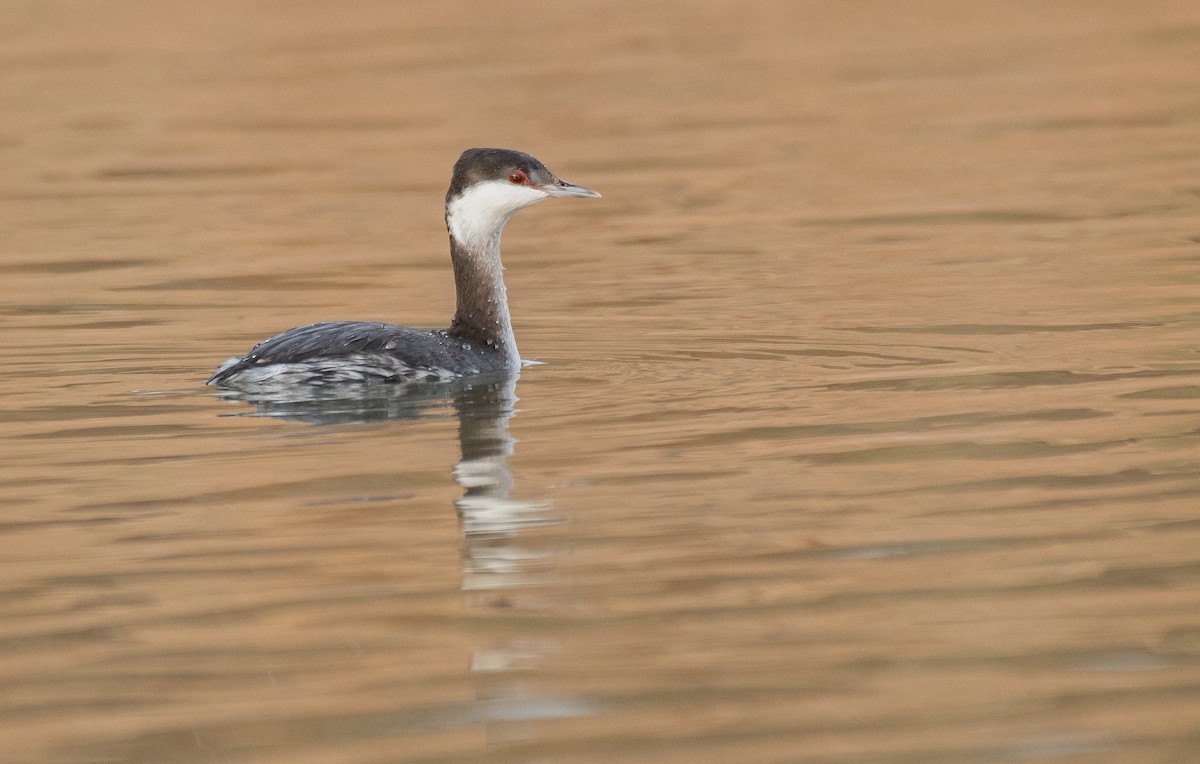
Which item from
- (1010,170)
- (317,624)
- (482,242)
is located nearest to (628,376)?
(482,242)

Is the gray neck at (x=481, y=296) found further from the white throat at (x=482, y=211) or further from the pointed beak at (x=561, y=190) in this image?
the pointed beak at (x=561, y=190)

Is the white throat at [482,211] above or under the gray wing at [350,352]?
above

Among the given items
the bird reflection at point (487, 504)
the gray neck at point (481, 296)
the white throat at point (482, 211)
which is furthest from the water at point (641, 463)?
the white throat at point (482, 211)

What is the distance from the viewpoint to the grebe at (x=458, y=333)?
923 centimetres

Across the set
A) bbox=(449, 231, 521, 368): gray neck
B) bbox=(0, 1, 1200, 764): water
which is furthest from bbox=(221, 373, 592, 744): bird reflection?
bbox=(449, 231, 521, 368): gray neck

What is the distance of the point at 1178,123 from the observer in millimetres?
19172

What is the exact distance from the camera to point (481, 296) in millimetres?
10414

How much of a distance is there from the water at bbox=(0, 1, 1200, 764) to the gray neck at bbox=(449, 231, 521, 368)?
0.42 meters

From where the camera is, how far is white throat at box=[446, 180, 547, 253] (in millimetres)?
10273

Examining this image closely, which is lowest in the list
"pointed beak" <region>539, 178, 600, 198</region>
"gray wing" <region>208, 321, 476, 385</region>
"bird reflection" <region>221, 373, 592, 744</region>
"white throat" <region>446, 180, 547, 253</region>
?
"bird reflection" <region>221, 373, 592, 744</region>

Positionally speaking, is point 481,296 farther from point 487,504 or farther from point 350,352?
point 487,504

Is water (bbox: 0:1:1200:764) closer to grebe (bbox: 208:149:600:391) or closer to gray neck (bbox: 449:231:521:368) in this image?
grebe (bbox: 208:149:600:391)

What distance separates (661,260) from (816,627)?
825cm

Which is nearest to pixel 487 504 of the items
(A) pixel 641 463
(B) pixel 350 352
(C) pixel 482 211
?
(A) pixel 641 463
